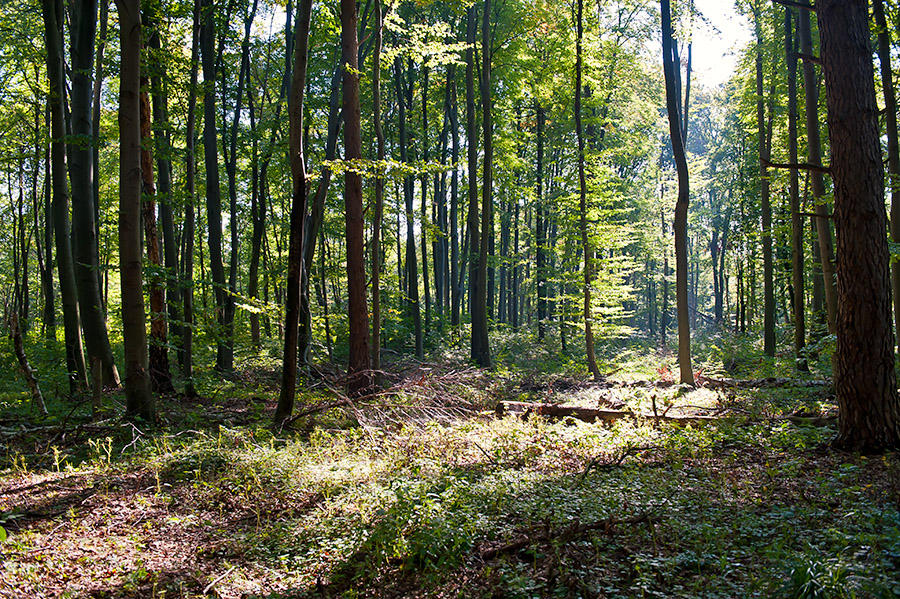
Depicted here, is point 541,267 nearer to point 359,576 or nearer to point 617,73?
point 617,73

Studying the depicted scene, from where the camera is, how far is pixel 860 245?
5.78m

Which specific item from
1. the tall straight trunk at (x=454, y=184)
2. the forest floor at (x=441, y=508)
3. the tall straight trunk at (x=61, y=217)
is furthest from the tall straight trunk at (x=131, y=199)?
the tall straight trunk at (x=454, y=184)

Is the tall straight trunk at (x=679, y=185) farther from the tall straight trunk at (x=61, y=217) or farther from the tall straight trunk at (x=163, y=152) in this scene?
the tall straight trunk at (x=61, y=217)

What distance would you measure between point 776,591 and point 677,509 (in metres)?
1.50

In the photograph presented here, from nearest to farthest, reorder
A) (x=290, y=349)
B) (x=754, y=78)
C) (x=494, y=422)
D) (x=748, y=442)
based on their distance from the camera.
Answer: (x=748, y=442) → (x=290, y=349) → (x=494, y=422) → (x=754, y=78)

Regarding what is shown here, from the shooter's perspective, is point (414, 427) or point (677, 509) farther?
point (414, 427)

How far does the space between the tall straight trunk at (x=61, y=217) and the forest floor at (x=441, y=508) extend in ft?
4.39

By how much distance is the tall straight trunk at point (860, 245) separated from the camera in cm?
573

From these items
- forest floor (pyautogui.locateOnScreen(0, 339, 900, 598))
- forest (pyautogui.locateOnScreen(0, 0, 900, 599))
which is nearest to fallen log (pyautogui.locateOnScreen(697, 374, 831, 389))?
forest (pyautogui.locateOnScreen(0, 0, 900, 599))

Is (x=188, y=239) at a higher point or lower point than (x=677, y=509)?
higher

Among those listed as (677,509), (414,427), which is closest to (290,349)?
(414,427)

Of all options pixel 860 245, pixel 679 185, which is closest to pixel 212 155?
pixel 679 185

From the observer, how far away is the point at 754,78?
691 inches

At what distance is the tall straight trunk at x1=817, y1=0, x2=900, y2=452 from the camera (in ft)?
18.8
